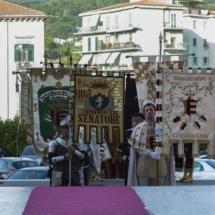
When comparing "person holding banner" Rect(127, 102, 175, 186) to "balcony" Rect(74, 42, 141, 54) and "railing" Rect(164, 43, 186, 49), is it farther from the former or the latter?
"railing" Rect(164, 43, 186, 49)

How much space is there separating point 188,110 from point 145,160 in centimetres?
85

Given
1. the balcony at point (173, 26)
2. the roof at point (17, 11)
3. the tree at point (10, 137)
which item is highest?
the roof at point (17, 11)

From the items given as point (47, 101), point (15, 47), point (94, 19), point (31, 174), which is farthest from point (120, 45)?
point (47, 101)

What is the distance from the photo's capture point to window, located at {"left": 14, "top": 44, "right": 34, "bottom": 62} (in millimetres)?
58000

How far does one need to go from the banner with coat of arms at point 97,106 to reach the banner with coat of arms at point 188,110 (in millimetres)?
1257

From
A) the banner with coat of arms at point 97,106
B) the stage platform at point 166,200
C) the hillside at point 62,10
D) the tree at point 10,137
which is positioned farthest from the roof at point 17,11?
the hillside at point 62,10

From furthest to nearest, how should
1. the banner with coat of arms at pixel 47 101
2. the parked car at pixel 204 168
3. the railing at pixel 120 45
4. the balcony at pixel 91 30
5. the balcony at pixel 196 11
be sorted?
the balcony at pixel 196 11, the balcony at pixel 91 30, the railing at pixel 120 45, the parked car at pixel 204 168, the banner with coat of arms at pixel 47 101

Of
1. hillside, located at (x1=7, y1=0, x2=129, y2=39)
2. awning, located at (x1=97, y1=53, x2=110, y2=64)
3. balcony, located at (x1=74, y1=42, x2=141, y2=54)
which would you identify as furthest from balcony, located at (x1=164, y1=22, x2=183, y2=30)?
hillside, located at (x1=7, y1=0, x2=129, y2=39)

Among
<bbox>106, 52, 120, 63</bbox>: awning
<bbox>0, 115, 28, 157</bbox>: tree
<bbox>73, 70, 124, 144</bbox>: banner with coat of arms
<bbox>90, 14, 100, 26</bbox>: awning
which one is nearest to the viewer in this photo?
<bbox>73, 70, 124, 144</bbox>: banner with coat of arms

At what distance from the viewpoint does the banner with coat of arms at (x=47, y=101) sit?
13.5 m

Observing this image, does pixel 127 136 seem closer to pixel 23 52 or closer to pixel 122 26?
pixel 23 52

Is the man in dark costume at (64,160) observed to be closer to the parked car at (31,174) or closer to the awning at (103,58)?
the parked car at (31,174)

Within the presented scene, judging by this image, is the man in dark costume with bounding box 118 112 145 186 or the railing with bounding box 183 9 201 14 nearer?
the man in dark costume with bounding box 118 112 145 186

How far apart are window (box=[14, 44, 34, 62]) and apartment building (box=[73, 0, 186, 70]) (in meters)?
20.7
